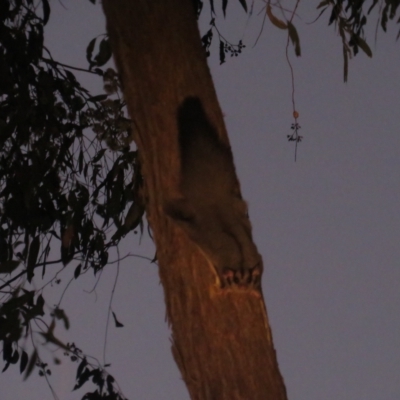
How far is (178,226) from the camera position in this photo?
134cm

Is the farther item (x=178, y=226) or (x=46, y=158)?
(x=46, y=158)

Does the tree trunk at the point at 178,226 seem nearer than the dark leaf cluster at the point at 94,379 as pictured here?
Yes

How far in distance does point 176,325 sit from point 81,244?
1.50 m

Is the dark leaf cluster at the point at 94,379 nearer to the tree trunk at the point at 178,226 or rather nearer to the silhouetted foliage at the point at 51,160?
the silhouetted foliage at the point at 51,160

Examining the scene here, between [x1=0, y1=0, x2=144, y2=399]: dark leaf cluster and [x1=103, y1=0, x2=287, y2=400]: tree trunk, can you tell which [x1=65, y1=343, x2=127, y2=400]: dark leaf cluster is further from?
[x1=103, y1=0, x2=287, y2=400]: tree trunk

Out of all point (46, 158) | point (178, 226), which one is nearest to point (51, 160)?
point (46, 158)

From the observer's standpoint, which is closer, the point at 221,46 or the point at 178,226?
the point at 178,226

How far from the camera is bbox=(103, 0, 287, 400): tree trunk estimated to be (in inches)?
49.6

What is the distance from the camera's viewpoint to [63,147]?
102 inches

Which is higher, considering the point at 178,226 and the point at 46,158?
the point at 46,158

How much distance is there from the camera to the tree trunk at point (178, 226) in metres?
1.26

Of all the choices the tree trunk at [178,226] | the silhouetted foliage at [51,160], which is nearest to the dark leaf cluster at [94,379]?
the silhouetted foliage at [51,160]

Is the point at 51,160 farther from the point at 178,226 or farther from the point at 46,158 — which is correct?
the point at 178,226

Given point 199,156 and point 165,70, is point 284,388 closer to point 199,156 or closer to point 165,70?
point 199,156
